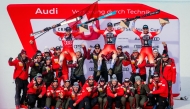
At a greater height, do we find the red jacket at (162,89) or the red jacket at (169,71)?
the red jacket at (169,71)

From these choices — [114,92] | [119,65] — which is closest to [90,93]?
[114,92]

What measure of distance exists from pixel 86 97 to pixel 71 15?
2518 mm

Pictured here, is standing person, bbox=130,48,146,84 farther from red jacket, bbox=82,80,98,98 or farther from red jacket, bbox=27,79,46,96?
red jacket, bbox=27,79,46,96

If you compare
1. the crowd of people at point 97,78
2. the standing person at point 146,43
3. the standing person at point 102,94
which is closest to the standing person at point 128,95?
the crowd of people at point 97,78

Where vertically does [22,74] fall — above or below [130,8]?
below

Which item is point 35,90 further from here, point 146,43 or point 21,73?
point 146,43

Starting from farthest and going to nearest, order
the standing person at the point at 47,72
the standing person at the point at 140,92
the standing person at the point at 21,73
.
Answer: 1. the standing person at the point at 47,72
2. the standing person at the point at 21,73
3. the standing person at the point at 140,92

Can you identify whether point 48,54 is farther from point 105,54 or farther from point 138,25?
point 138,25

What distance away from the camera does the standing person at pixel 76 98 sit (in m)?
9.82

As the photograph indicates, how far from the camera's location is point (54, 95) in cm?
1003

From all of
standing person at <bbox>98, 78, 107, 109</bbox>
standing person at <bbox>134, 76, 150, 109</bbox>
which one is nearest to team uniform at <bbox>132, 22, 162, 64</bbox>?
standing person at <bbox>134, 76, 150, 109</bbox>

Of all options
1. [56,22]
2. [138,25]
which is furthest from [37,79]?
A: [138,25]

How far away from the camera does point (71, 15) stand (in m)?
11.4

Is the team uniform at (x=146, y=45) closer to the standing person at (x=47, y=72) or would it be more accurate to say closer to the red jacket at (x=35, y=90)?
the standing person at (x=47, y=72)
